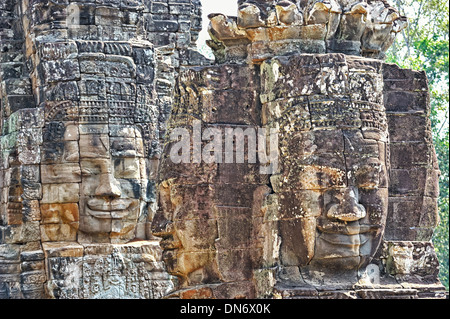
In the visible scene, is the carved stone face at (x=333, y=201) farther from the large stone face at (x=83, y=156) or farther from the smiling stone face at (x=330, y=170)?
the large stone face at (x=83, y=156)

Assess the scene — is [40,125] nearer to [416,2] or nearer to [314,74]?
[314,74]

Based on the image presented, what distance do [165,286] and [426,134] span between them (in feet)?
20.5

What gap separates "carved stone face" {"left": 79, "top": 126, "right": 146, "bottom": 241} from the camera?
48.3 feet

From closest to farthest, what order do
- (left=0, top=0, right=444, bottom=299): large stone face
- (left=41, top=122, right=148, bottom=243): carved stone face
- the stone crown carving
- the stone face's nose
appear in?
1. the stone face's nose
2. (left=0, top=0, right=444, bottom=299): large stone face
3. the stone crown carving
4. (left=41, top=122, right=148, bottom=243): carved stone face

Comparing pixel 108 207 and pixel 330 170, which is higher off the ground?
pixel 330 170

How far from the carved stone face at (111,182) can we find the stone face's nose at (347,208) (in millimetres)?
6239

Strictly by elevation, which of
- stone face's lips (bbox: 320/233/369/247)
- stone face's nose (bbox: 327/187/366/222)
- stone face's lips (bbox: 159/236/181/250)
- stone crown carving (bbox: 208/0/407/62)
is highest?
stone crown carving (bbox: 208/0/407/62)

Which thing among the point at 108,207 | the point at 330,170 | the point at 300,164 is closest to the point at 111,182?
the point at 108,207

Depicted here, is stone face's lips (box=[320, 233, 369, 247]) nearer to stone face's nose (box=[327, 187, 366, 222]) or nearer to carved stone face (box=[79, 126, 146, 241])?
stone face's nose (box=[327, 187, 366, 222])

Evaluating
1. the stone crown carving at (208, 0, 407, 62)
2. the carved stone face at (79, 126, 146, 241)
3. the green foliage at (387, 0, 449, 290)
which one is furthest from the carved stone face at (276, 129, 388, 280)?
the green foliage at (387, 0, 449, 290)

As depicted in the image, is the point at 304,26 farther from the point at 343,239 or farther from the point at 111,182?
the point at 111,182

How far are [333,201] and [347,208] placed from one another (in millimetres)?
130

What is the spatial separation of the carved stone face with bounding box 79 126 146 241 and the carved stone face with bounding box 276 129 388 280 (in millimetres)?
6010

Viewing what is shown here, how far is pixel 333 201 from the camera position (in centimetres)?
895
